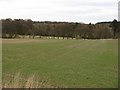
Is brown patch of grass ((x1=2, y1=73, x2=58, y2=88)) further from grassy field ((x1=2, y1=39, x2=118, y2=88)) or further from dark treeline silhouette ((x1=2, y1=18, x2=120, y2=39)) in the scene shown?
dark treeline silhouette ((x1=2, y1=18, x2=120, y2=39))

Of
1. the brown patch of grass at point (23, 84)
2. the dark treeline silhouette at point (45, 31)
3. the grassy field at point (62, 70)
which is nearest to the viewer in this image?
the brown patch of grass at point (23, 84)

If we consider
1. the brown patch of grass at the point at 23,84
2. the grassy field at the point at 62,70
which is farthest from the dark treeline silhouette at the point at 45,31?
the brown patch of grass at the point at 23,84

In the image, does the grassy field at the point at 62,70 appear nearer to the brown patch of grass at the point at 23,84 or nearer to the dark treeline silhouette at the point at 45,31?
the brown patch of grass at the point at 23,84

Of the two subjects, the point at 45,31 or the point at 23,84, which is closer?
the point at 23,84

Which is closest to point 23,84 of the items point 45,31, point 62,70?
point 62,70

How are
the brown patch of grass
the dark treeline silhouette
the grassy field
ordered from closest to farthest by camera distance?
the brown patch of grass
the grassy field
the dark treeline silhouette

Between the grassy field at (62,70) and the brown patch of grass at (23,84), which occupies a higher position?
the brown patch of grass at (23,84)

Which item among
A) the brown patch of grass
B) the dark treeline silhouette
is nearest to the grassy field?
the brown patch of grass

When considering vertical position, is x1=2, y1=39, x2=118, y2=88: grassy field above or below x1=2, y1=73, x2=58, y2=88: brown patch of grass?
below

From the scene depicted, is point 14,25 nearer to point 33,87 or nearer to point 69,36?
point 69,36

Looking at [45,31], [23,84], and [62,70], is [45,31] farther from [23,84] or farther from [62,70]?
[23,84]

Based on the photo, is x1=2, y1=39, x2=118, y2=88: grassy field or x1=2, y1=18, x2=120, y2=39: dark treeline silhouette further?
x1=2, y1=18, x2=120, y2=39: dark treeline silhouette

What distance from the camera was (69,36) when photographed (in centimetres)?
18200

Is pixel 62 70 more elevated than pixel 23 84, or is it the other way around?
pixel 23 84
